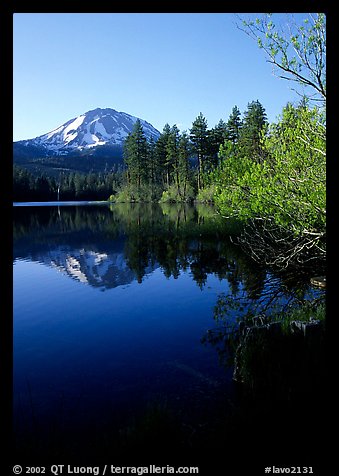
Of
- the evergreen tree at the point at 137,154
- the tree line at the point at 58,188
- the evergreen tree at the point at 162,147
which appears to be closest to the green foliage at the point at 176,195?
Result: the evergreen tree at the point at 162,147

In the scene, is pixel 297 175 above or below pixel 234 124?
below

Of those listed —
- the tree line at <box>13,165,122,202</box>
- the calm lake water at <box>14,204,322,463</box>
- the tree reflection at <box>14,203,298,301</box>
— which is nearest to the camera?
the calm lake water at <box>14,204,322,463</box>

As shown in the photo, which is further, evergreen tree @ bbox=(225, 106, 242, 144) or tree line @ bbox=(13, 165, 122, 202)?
tree line @ bbox=(13, 165, 122, 202)

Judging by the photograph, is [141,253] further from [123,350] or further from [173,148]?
[173,148]

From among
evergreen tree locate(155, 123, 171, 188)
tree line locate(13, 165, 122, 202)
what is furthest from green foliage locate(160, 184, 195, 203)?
tree line locate(13, 165, 122, 202)

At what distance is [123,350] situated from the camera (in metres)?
9.90

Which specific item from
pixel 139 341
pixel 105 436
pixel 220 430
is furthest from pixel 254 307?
pixel 105 436

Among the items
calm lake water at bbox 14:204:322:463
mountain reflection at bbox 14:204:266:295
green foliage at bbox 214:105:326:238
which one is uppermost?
green foliage at bbox 214:105:326:238

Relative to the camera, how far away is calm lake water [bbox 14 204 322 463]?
6.01 meters

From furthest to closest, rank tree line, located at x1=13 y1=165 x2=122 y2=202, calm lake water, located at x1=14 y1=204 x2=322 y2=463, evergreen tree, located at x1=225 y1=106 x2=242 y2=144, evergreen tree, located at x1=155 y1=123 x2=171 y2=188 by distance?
tree line, located at x1=13 y1=165 x2=122 y2=202, evergreen tree, located at x1=155 y1=123 x2=171 y2=188, evergreen tree, located at x1=225 y1=106 x2=242 y2=144, calm lake water, located at x1=14 y1=204 x2=322 y2=463

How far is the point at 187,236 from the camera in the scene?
105 ft

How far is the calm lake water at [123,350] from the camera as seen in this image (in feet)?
19.7

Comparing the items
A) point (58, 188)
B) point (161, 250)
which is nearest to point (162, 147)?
point (161, 250)

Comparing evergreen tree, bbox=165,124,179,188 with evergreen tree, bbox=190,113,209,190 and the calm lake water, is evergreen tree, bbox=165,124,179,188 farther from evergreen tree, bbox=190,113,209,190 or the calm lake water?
the calm lake water
